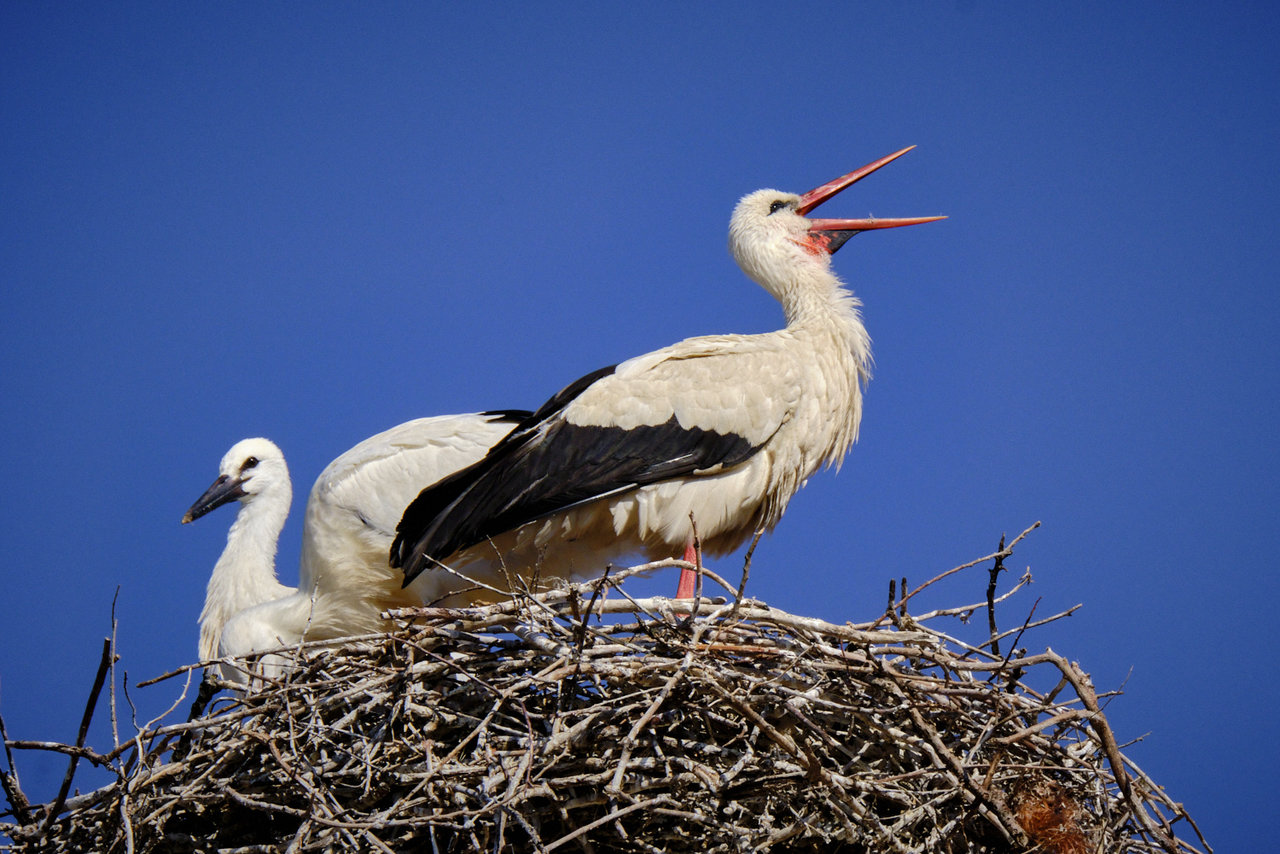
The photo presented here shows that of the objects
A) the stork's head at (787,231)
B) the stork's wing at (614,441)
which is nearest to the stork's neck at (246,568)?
the stork's wing at (614,441)

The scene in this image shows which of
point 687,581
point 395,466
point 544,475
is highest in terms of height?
point 395,466

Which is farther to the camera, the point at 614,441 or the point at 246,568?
the point at 246,568

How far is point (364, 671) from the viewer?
9.14 feet

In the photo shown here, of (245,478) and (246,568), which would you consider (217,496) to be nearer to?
(245,478)

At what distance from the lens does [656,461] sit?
3625mm

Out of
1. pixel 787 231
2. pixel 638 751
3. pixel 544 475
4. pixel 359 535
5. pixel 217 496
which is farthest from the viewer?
pixel 217 496

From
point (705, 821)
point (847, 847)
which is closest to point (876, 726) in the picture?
point (847, 847)

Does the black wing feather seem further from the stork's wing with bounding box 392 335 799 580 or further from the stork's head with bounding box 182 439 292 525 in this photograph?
the stork's head with bounding box 182 439 292 525

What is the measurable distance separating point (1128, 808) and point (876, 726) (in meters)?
0.53

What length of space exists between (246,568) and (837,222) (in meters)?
2.54

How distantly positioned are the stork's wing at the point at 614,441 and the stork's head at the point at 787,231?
2.10 ft

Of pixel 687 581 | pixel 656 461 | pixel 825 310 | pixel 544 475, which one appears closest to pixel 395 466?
pixel 544 475

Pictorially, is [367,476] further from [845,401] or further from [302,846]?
[302,846]

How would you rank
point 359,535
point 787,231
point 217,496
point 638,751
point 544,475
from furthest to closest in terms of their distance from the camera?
point 217,496, point 787,231, point 359,535, point 544,475, point 638,751
